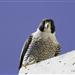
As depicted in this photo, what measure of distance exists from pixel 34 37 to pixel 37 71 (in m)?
2.98

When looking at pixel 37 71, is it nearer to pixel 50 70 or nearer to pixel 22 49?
pixel 50 70

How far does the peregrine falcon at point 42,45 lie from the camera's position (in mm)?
6793

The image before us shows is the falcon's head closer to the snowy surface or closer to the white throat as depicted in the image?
the white throat

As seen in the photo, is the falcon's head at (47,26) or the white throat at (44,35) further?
the falcon's head at (47,26)

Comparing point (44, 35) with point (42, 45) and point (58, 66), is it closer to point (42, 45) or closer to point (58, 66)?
point (42, 45)

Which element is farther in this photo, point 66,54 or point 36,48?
point 36,48

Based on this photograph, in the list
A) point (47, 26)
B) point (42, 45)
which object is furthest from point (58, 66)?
point (47, 26)

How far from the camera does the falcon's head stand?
7.16 m

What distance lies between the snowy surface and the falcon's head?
270 cm

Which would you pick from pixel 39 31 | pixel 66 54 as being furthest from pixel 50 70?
pixel 39 31

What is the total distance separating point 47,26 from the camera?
724 cm

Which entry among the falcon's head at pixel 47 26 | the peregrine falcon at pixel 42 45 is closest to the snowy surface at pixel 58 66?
the peregrine falcon at pixel 42 45

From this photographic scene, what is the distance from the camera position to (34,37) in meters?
7.06

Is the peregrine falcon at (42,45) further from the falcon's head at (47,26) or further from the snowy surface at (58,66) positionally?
the snowy surface at (58,66)
